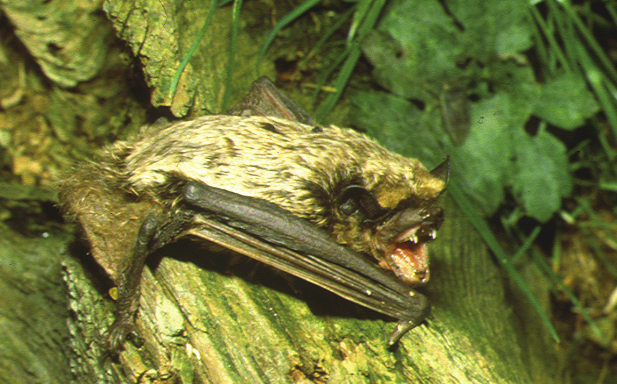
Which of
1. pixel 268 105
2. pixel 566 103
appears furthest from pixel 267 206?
pixel 566 103

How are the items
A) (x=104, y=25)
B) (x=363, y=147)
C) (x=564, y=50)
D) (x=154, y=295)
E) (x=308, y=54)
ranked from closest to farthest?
(x=154, y=295)
(x=363, y=147)
(x=104, y=25)
(x=308, y=54)
(x=564, y=50)

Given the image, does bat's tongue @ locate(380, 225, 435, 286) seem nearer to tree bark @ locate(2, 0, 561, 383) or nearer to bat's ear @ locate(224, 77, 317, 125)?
tree bark @ locate(2, 0, 561, 383)

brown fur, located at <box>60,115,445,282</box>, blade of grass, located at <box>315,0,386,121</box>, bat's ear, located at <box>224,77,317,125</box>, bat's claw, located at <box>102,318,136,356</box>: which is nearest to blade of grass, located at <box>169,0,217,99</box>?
brown fur, located at <box>60,115,445,282</box>

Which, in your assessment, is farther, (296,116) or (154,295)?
(296,116)

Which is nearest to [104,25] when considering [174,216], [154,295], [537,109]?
[174,216]

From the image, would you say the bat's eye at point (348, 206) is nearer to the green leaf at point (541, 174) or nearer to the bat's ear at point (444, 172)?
the bat's ear at point (444, 172)

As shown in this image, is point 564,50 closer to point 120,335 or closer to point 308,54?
point 308,54

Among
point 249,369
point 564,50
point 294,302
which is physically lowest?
point 249,369

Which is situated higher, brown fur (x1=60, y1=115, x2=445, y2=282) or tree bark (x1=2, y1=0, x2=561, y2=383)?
brown fur (x1=60, y1=115, x2=445, y2=282)
